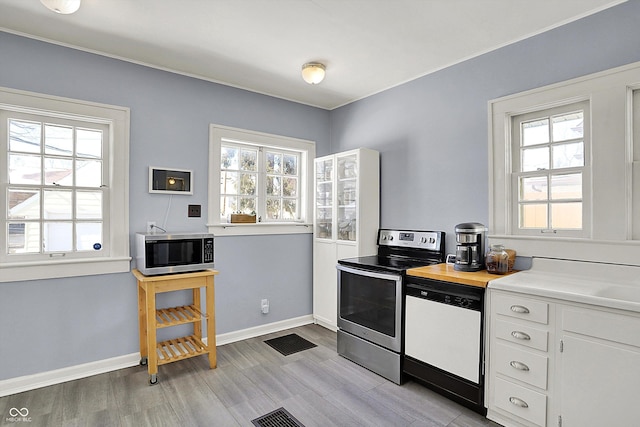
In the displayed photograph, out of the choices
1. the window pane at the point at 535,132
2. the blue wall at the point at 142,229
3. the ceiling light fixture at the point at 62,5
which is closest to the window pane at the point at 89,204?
the blue wall at the point at 142,229

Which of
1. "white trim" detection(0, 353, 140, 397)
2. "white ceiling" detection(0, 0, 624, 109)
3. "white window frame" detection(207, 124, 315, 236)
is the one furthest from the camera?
"white window frame" detection(207, 124, 315, 236)

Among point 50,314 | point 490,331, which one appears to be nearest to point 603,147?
point 490,331

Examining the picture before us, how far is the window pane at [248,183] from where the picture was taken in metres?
3.56

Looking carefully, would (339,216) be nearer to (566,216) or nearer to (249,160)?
(249,160)

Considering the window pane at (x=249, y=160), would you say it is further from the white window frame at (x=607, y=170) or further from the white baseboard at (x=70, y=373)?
the white window frame at (x=607, y=170)

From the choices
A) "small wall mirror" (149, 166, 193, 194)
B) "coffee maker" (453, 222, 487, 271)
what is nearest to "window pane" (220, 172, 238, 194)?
"small wall mirror" (149, 166, 193, 194)

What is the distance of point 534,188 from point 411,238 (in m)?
1.07

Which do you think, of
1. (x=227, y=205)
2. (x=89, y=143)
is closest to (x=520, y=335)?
(x=227, y=205)

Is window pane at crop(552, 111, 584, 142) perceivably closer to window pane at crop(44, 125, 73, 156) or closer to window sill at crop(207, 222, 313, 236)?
window sill at crop(207, 222, 313, 236)

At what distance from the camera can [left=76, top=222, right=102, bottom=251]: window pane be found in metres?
2.70

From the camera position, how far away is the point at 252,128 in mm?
3529

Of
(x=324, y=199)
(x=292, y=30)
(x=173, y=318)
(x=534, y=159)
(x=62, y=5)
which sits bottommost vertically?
(x=173, y=318)

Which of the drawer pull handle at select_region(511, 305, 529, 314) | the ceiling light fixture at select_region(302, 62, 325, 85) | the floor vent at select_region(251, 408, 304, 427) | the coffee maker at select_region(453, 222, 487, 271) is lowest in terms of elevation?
the floor vent at select_region(251, 408, 304, 427)

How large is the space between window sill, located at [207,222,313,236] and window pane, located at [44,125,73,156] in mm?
1264
